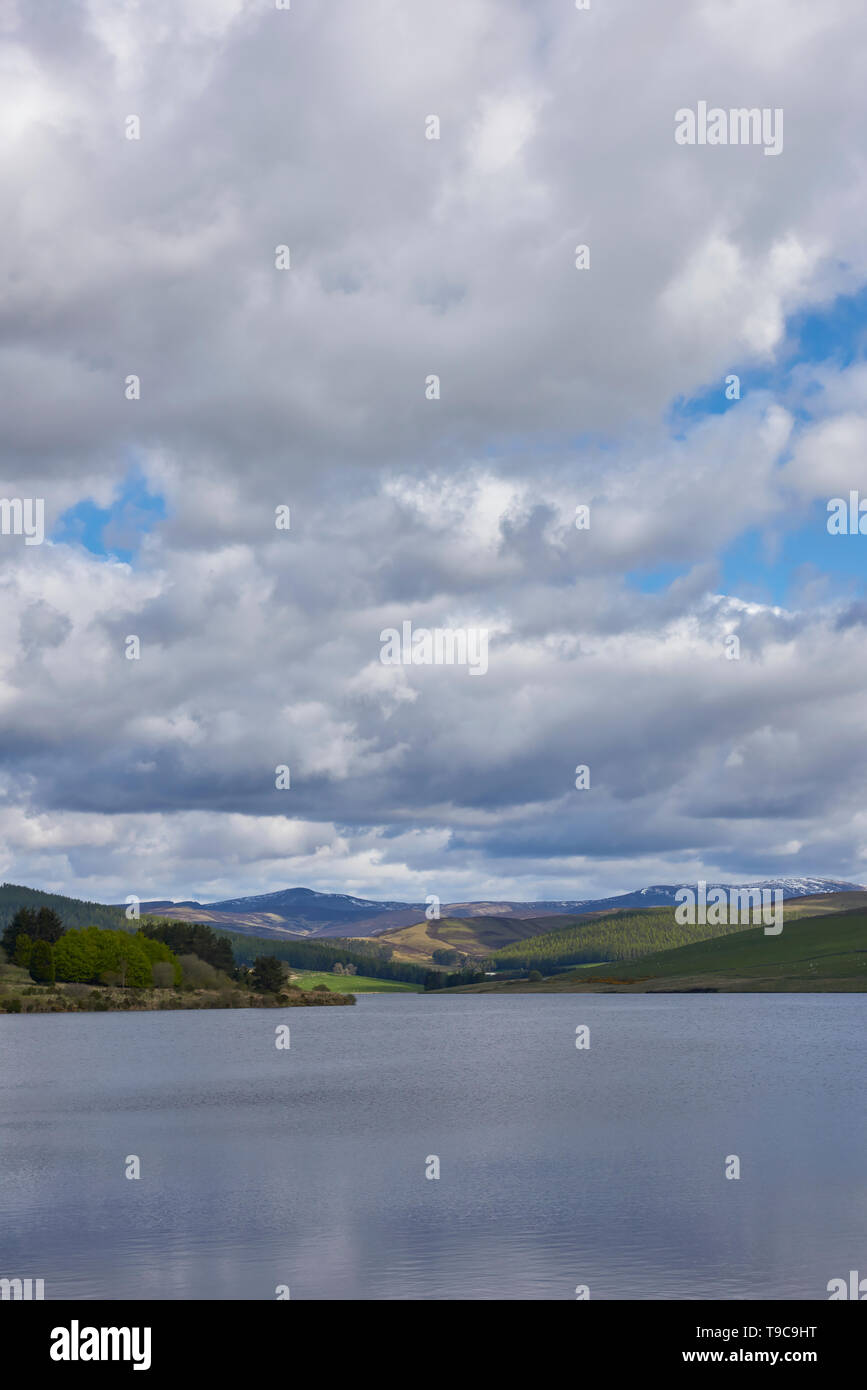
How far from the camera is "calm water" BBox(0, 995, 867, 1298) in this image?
32.8 m

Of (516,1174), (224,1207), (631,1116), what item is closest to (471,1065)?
(631,1116)

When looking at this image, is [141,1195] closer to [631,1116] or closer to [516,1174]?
[516,1174]

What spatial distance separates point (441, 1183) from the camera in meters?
46.3

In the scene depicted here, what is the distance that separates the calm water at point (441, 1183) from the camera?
1289 inches

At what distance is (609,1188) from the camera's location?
4444 cm

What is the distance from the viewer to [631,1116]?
67.1m
